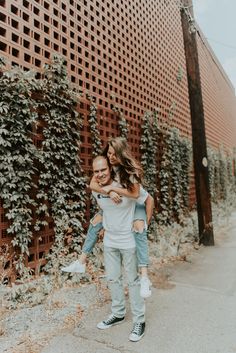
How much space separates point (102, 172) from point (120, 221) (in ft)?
1.36

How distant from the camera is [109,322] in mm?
2719

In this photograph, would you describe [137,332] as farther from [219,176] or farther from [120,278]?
[219,176]

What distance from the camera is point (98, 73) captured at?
5793 mm

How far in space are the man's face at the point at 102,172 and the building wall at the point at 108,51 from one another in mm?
1735

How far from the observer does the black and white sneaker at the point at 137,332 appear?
8.14 ft

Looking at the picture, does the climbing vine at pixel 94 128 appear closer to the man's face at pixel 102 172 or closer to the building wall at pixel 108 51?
the building wall at pixel 108 51

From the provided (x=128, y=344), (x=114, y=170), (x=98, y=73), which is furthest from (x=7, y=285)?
(x=98, y=73)

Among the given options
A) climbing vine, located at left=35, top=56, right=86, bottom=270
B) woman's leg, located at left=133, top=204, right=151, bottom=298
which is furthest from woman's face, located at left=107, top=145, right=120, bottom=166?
climbing vine, located at left=35, top=56, right=86, bottom=270

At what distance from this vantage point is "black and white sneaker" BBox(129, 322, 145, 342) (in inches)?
97.6

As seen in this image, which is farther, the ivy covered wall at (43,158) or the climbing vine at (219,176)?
the climbing vine at (219,176)

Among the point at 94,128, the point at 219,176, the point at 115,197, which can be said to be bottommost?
the point at 115,197

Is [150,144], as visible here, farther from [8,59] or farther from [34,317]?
[34,317]

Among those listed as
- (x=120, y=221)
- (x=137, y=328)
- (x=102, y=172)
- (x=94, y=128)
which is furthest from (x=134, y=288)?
(x=94, y=128)

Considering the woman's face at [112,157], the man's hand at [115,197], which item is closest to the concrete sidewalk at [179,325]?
the man's hand at [115,197]
